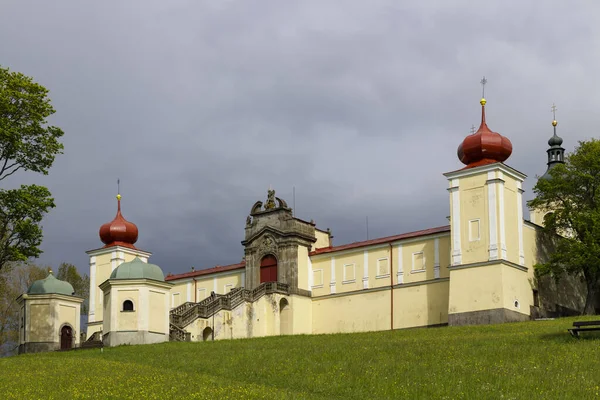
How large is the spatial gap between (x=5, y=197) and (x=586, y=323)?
24645 mm

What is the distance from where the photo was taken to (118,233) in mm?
71000

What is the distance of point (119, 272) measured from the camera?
4994cm

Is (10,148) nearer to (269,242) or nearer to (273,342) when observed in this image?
(273,342)

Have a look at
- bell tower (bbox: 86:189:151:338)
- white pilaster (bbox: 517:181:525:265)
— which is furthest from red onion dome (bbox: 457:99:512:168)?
bell tower (bbox: 86:189:151:338)

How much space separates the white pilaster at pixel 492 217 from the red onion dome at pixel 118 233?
101 feet

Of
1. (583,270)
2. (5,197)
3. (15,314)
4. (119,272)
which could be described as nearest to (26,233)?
(5,197)

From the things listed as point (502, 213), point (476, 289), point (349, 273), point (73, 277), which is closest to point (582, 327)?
point (476, 289)

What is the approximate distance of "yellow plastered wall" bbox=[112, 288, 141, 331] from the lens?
4841 cm

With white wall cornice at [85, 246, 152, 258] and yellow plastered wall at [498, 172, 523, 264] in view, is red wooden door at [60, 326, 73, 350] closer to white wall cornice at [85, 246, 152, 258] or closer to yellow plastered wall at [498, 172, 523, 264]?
white wall cornice at [85, 246, 152, 258]

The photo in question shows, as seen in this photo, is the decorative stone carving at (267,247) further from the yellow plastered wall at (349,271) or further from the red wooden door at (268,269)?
the yellow plastered wall at (349,271)

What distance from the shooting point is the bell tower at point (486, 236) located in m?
50.4

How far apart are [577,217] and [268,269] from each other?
21043 millimetres

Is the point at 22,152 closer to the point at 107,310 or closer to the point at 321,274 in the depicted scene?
the point at 107,310

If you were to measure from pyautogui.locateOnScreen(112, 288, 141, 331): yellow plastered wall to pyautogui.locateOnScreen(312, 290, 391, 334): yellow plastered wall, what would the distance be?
15643 mm
